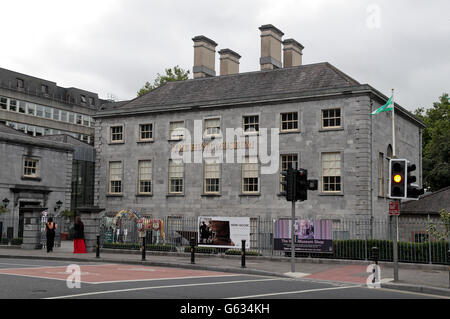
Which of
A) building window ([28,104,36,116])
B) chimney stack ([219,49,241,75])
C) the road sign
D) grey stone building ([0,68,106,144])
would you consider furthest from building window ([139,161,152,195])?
building window ([28,104,36,116])

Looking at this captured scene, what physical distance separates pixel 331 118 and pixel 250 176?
651 centimetres

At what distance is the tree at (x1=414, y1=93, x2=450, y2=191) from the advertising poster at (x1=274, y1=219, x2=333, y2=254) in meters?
29.1

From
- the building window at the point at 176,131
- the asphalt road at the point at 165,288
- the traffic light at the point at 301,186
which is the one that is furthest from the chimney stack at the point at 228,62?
the asphalt road at the point at 165,288

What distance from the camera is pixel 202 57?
4238 cm

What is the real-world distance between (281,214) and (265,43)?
48.5ft

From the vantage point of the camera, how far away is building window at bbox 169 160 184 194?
36.9m

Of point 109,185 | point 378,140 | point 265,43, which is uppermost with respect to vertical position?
point 265,43

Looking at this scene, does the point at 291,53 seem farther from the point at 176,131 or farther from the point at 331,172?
the point at 331,172

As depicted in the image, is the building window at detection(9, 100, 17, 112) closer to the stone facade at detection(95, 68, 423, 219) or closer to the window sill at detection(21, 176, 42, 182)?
the stone facade at detection(95, 68, 423, 219)

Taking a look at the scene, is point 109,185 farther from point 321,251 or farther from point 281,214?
point 321,251

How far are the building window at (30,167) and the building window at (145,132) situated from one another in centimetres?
807
